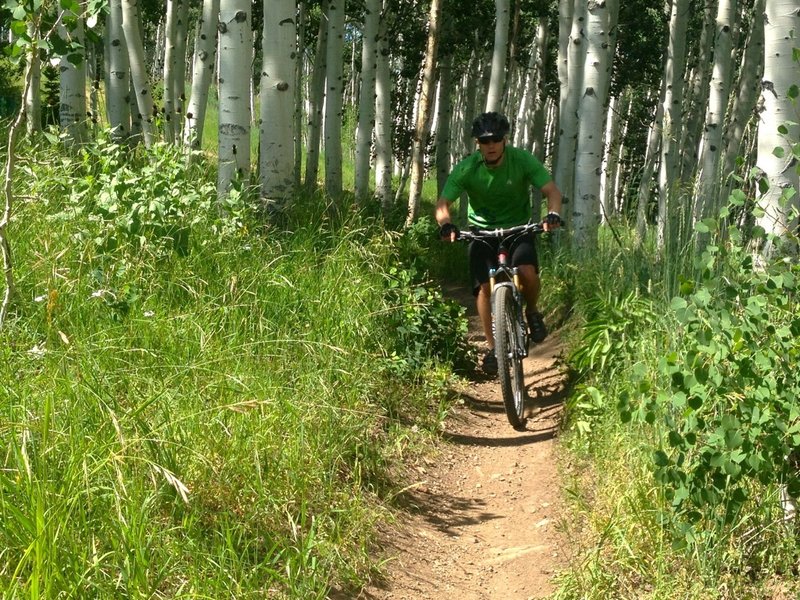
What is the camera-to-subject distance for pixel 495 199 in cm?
675

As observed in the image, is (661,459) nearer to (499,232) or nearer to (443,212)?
(499,232)

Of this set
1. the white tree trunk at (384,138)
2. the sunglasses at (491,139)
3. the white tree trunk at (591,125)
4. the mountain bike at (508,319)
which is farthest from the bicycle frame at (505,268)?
the white tree trunk at (384,138)

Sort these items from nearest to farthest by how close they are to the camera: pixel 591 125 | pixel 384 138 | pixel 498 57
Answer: pixel 591 125, pixel 498 57, pixel 384 138

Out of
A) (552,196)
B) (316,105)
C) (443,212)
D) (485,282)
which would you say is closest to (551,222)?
(552,196)

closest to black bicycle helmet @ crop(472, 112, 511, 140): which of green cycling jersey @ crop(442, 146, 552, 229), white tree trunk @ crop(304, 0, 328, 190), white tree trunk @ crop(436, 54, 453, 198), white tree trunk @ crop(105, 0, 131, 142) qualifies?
green cycling jersey @ crop(442, 146, 552, 229)

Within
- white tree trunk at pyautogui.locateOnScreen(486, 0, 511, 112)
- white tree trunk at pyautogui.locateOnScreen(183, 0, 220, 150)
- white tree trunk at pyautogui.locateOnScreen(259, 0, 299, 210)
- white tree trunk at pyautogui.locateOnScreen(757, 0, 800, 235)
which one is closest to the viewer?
white tree trunk at pyautogui.locateOnScreen(757, 0, 800, 235)

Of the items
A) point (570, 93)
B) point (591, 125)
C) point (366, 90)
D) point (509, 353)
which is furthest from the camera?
point (366, 90)

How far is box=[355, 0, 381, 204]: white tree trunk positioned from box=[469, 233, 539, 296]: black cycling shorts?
23.4ft

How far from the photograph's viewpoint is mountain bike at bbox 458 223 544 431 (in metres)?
6.36

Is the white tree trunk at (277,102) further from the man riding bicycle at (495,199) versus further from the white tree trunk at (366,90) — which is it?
the white tree trunk at (366,90)

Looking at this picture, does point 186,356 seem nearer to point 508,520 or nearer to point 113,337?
point 113,337

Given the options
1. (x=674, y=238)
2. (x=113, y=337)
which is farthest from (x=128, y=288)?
(x=674, y=238)

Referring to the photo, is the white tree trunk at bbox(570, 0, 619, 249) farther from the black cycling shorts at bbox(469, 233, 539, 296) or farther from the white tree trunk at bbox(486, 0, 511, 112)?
the white tree trunk at bbox(486, 0, 511, 112)

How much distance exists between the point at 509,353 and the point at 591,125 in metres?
4.18
